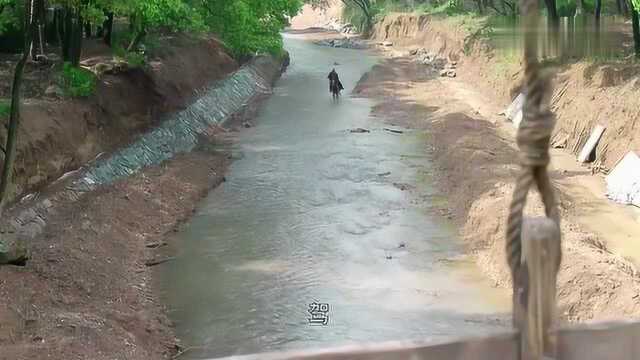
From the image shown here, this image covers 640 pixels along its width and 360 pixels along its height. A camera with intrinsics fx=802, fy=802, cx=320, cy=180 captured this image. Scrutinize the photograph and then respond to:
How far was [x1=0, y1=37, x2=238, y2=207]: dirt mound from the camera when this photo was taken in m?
16.8

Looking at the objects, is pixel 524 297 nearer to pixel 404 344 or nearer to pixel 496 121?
pixel 404 344

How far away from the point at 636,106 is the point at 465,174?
15.5 feet

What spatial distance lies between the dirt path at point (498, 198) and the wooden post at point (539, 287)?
32.5 ft

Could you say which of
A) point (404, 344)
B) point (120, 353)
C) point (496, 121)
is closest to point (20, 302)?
point (120, 353)

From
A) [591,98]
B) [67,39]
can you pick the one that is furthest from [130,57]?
[591,98]

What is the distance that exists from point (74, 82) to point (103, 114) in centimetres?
193

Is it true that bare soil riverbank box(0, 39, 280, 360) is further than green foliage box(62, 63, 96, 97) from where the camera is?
No

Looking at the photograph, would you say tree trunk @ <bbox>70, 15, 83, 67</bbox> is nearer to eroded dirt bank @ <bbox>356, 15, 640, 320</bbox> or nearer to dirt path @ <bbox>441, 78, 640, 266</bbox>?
eroded dirt bank @ <bbox>356, 15, 640, 320</bbox>

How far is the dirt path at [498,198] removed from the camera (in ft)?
42.2

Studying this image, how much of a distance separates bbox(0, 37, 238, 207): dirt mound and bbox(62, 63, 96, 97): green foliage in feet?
0.92

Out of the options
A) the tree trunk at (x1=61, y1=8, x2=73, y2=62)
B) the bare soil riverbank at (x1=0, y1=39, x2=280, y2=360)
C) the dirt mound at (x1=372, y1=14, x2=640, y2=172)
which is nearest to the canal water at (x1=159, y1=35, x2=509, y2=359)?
the bare soil riverbank at (x1=0, y1=39, x2=280, y2=360)

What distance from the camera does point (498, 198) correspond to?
18.2m

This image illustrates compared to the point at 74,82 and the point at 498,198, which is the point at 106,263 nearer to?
the point at 74,82

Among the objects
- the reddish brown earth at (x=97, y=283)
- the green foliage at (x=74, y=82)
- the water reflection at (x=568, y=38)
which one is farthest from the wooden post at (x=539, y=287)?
the green foliage at (x=74, y=82)
